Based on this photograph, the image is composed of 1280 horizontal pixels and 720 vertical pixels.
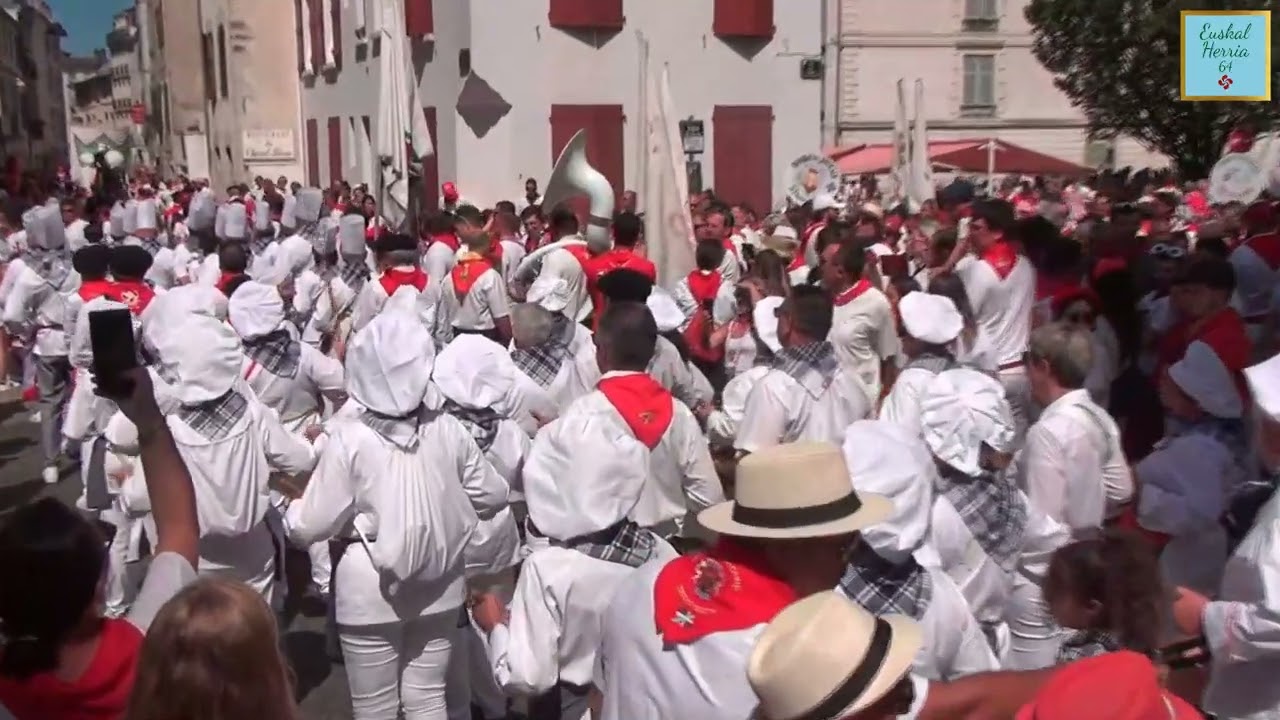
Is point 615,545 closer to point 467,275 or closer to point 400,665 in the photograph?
point 400,665

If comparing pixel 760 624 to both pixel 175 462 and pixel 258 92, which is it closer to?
pixel 175 462

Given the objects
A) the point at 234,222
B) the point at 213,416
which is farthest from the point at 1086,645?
the point at 234,222

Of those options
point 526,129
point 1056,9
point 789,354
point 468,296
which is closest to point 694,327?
point 468,296

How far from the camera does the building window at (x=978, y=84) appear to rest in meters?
35.9

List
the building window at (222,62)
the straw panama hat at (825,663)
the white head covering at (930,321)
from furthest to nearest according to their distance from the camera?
the building window at (222,62)
the white head covering at (930,321)
the straw panama hat at (825,663)

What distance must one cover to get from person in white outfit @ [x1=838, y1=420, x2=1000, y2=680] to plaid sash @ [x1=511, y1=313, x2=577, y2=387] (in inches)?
127

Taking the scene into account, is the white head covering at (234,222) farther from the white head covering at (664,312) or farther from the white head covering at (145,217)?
the white head covering at (664,312)

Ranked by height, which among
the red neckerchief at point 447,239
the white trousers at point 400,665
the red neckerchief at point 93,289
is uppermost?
the red neckerchief at point 447,239

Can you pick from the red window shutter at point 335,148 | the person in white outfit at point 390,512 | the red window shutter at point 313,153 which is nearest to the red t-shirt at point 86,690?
the person in white outfit at point 390,512

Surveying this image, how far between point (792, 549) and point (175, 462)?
1.46m

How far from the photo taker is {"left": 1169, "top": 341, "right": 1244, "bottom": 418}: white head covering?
465cm

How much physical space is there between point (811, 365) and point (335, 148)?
983 inches

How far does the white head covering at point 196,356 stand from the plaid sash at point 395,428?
3.48 feet

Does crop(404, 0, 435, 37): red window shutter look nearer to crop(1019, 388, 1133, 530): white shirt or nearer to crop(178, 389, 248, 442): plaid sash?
crop(178, 389, 248, 442): plaid sash
